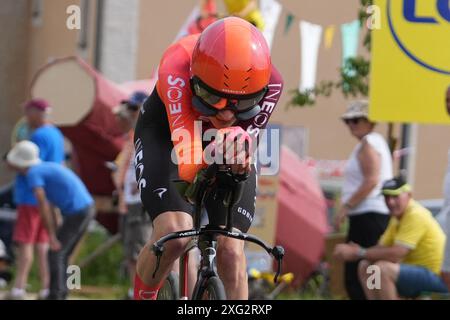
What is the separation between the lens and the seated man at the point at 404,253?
773 cm

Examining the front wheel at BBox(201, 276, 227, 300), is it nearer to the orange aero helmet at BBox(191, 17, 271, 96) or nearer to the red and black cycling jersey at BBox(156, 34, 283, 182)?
the red and black cycling jersey at BBox(156, 34, 283, 182)

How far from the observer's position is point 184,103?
5.07 meters

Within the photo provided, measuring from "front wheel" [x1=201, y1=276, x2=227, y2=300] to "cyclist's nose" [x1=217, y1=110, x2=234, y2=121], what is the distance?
75 cm

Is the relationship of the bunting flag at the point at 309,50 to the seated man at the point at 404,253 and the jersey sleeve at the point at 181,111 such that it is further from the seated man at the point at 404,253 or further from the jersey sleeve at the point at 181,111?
the jersey sleeve at the point at 181,111

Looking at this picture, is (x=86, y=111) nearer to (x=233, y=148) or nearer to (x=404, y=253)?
(x=404, y=253)

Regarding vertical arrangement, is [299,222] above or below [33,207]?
below

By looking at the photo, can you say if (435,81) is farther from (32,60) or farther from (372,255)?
(32,60)

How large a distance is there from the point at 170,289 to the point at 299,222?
Result: 20.3ft

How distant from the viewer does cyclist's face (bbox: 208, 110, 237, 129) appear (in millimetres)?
4969

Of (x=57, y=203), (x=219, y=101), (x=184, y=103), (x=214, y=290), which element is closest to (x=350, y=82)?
(x=57, y=203)

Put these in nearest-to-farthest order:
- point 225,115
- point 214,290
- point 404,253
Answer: point 214,290, point 225,115, point 404,253

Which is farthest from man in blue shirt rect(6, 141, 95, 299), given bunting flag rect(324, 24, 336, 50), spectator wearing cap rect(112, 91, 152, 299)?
bunting flag rect(324, 24, 336, 50)

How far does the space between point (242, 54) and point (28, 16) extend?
16482mm

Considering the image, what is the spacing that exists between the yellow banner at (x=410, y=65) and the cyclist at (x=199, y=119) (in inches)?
73.2
